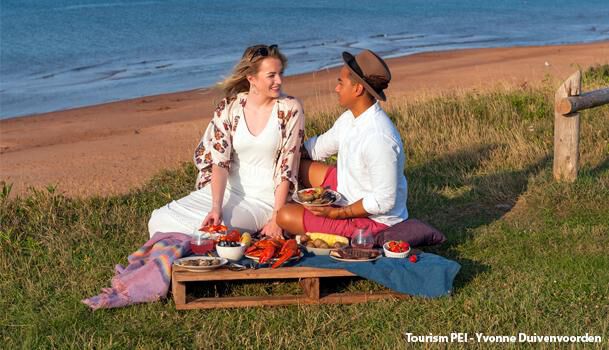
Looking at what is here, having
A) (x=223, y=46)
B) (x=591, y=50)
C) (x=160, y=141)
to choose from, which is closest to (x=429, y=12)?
(x=223, y=46)

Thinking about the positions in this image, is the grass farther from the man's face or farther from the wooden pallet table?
the man's face

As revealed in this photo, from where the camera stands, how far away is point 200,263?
5.82m

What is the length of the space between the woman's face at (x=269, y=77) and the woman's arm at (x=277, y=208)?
2.12ft

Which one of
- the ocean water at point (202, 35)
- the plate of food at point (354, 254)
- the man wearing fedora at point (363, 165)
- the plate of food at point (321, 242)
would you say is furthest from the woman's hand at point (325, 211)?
the ocean water at point (202, 35)

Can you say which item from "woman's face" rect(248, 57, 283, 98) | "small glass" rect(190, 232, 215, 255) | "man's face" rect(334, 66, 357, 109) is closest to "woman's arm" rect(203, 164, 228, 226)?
"small glass" rect(190, 232, 215, 255)

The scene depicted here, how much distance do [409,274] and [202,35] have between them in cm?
2872

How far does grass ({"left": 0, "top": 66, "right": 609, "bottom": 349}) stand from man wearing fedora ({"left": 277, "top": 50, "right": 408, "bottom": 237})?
48 cm

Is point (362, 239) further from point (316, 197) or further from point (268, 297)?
point (268, 297)

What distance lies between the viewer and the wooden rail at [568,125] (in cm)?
834

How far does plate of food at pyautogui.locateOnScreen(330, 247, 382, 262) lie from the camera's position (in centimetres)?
593

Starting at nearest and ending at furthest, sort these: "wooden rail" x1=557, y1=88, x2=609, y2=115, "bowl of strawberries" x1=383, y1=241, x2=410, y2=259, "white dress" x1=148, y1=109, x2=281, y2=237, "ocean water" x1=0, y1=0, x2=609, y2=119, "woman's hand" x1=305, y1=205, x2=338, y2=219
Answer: "bowl of strawberries" x1=383, y1=241, x2=410, y2=259 → "woman's hand" x1=305, y1=205, x2=338, y2=219 → "white dress" x1=148, y1=109, x2=281, y2=237 → "wooden rail" x1=557, y1=88, x2=609, y2=115 → "ocean water" x1=0, y1=0, x2=609, y2=119

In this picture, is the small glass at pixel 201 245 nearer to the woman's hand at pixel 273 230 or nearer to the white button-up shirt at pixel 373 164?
the woman's hand at pixel 273 230

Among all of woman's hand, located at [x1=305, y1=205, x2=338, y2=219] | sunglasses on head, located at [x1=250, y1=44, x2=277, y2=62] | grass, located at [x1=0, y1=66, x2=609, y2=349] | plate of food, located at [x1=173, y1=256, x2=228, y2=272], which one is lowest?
grass, located at [x1=0, y1=66, x2=609, y2=349]

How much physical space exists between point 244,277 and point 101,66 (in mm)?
20759
